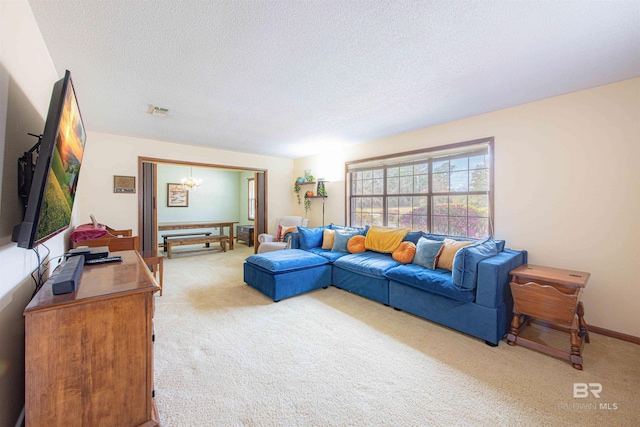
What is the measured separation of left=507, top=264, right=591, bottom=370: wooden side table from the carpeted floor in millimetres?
97

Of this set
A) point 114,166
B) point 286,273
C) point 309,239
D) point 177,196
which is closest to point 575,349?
point 286,273

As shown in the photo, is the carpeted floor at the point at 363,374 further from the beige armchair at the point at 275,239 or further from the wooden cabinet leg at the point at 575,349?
the beige armchair at the point at 275,239

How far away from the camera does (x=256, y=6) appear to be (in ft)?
4.91

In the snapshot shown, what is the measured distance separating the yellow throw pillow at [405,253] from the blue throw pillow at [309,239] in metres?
1.43

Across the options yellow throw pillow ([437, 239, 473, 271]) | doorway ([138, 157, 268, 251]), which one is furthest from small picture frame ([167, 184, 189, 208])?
yellow throw pillow ([437, 239, 473, 271])

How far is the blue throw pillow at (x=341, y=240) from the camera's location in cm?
417

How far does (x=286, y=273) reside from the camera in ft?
10.9

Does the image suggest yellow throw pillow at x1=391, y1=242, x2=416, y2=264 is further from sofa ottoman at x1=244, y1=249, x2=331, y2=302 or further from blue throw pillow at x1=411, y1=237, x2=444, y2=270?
sofa ottoman at x1=244, y1=249, x2=331, y2=302

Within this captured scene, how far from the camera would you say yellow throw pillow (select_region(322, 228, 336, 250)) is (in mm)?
4367

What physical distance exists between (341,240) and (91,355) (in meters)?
3.33

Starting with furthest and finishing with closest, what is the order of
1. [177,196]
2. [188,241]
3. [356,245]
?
[177,196] < [188,241] < [356,245]

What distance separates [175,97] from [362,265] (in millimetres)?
2890

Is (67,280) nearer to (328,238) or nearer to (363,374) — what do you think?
(363,374)

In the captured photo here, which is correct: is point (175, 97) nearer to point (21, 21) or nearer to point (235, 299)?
point (21, 21)
